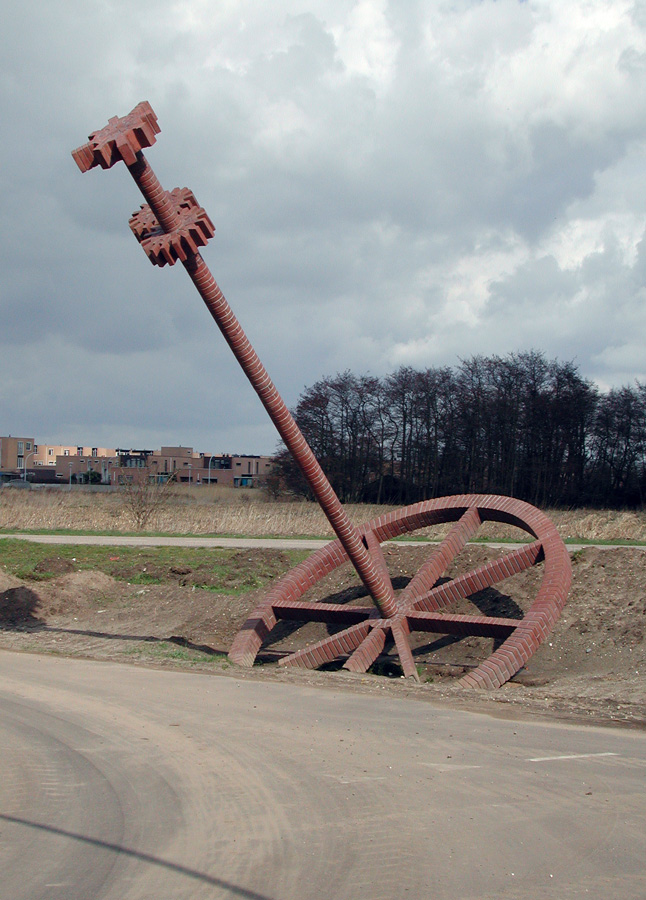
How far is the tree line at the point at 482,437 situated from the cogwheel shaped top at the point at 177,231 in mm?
39940

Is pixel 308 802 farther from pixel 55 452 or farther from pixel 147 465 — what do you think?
pixel 55 452

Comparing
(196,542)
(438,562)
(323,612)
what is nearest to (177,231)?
(323,612)

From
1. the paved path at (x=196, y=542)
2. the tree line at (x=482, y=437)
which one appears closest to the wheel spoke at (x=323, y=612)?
the paved path at (x=196, y=542)

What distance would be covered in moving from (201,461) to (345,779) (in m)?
91.5

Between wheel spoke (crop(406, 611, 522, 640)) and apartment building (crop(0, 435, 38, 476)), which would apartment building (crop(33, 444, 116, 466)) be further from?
wheel spoke (crop(406, 611, 522, 640))

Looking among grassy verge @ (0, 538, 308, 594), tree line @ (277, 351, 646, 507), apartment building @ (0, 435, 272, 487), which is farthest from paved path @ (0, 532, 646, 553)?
apartment building @ (0, 435, 272, 487)

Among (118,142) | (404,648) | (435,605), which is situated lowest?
(404,648)

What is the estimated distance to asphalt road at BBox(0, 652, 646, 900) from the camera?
4.36m

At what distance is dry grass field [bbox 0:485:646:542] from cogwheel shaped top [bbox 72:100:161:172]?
20.1 meters

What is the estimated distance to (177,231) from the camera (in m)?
8.95

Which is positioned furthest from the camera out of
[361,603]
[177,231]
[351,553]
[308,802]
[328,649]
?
[361,603]

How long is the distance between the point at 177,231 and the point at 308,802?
596cm

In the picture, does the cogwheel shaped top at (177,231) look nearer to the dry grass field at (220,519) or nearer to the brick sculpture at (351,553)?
the brick sculpture at (351,553)

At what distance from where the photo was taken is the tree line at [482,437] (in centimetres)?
4853
